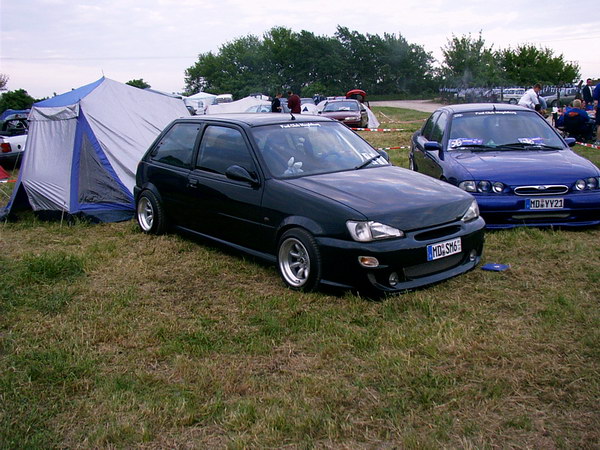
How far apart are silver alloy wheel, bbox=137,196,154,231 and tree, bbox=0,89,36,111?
2797 centimetres

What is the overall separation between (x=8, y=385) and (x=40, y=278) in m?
2.22

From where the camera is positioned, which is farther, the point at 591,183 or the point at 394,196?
the point at 591,183

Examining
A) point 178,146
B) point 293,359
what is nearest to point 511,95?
point 178,146

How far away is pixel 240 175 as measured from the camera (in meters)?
5.42

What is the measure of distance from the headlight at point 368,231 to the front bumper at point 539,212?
230 centimetres

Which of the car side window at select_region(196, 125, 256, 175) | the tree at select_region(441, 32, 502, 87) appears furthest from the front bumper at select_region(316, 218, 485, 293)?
the tree at select_region(441, 32, 502, 87)

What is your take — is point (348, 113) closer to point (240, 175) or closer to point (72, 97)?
point (72, 97)

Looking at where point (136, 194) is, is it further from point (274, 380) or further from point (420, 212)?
point (274, 380)

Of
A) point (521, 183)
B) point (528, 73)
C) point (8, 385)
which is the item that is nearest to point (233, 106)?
point (521, 183)

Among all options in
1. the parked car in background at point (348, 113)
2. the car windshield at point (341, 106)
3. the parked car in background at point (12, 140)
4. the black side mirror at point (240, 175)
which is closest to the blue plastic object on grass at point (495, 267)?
the black side mirror at point (240, 175)

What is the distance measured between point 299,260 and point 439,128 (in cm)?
407

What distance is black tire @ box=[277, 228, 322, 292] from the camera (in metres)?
4.77

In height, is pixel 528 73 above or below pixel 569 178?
above

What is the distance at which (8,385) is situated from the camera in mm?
3604
